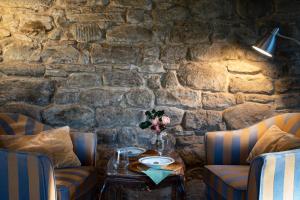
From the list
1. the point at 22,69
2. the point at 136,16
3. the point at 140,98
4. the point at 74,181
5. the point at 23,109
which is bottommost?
the point at 74,181

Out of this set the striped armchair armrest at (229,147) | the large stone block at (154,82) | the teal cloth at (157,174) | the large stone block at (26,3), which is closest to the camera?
the teal cloth at (157,174)

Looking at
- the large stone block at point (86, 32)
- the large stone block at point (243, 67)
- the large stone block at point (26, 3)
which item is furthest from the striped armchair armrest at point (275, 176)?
the large stone block at point (26, 3)

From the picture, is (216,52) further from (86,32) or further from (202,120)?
(86,32)

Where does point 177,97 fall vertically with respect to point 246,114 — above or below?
above

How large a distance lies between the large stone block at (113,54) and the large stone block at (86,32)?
3.7 inches

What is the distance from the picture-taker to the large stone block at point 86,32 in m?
2.97

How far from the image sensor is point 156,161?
219cm

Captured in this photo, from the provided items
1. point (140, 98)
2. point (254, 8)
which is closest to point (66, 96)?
point (140, 98)

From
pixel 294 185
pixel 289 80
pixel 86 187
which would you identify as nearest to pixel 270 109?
pixel 289 80

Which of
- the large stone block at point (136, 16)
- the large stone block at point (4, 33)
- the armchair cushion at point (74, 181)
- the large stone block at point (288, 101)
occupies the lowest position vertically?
the armchair cushion at point (74, 181)

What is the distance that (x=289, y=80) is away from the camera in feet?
10.0

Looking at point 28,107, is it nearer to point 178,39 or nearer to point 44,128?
point 44,128

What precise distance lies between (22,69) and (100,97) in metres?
0.74

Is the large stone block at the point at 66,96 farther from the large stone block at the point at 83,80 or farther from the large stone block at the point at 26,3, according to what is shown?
the large stone block at the point at 26,3
